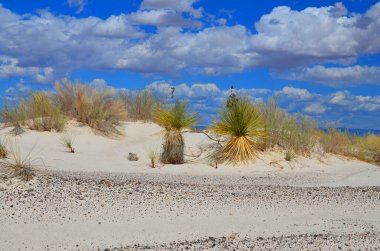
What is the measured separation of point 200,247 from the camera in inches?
282

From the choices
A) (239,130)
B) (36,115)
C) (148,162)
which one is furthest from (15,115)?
(239,130)

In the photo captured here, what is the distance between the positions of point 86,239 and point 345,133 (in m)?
14.7

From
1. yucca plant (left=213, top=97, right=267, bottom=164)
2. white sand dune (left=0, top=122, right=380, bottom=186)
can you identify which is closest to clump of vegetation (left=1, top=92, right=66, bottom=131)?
white sand dune (left=0, top=122, right=380, bottom=186)

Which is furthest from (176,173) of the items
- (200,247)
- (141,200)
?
(200,247)

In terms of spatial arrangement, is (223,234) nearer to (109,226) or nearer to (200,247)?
(200,247)

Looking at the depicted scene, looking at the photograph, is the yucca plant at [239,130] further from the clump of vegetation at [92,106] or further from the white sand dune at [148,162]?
the clump of vegetation at [92,106]

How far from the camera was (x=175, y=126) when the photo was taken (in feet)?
51.1

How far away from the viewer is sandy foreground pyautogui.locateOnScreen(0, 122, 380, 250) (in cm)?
752

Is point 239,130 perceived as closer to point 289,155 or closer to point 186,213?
point 289,155

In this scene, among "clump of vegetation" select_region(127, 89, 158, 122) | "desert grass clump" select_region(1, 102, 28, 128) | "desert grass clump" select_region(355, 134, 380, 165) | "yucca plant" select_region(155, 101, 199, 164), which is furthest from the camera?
"clump of vegetation" select_region(127, 89, 158, 122)

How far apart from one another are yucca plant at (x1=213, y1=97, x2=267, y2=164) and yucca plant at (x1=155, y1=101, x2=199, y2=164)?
976 mm

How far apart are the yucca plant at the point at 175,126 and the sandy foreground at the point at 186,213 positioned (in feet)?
4.82

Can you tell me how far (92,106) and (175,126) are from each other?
235 inches

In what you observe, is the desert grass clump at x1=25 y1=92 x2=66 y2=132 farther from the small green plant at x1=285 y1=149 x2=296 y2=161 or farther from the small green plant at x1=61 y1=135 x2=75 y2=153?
the small green plant at x1=285 y1=149 x2=296 y2=161
